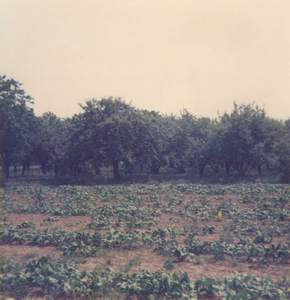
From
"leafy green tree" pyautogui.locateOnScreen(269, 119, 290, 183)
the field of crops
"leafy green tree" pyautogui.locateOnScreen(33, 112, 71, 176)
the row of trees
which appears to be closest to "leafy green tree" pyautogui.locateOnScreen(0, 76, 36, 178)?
the row of trees

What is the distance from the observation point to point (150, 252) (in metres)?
9.21

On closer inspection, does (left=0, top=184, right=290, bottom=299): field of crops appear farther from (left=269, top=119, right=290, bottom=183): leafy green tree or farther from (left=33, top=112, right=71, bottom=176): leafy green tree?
(left=33, top=112, right=71, bottom=176): leafy green tree

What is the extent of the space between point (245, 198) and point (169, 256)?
1066 centimetres

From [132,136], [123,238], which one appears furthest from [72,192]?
[123,238]

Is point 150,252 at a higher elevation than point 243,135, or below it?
below

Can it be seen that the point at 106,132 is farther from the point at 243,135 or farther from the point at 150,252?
the point at 150,252

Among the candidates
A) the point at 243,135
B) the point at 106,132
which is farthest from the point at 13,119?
the point at 243,135

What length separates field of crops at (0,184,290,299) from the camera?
6215 mm

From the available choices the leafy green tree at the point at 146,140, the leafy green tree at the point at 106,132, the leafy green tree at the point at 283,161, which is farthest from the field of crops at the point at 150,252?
the leafy green tree at the point at 146,140

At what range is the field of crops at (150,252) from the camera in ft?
20.4

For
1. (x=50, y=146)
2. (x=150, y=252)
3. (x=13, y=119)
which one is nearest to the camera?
(x=150, y=252)

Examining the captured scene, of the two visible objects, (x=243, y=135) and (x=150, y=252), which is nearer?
(x=150, y=252)

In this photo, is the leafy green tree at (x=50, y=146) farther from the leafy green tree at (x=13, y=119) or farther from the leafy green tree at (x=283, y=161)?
the leafy green tree at (x=283, y=161)

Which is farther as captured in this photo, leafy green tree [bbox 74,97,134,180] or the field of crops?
leafy green tree [bbox 74,97,134,180]
